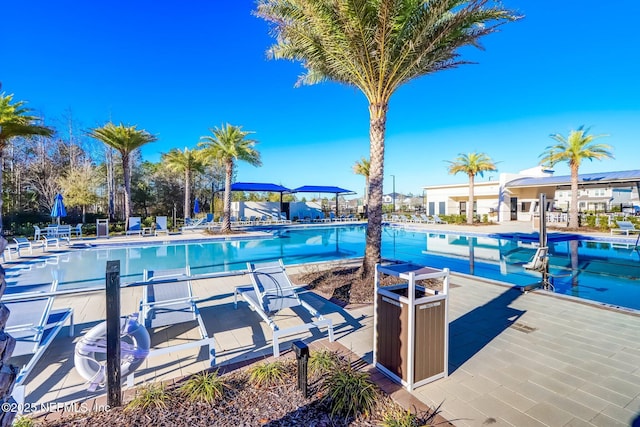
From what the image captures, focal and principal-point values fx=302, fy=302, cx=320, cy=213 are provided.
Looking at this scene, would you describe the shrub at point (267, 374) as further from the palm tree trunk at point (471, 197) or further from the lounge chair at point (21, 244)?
the palm tree trunk at point (471, 197)

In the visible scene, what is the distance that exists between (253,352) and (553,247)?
1464 centimetres

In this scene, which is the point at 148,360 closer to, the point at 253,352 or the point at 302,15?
the point at 253,352

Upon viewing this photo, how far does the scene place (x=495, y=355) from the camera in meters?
3.41

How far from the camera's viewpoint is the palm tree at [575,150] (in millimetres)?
16828

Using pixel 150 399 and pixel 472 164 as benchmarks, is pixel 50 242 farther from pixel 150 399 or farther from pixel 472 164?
pixel 472 164

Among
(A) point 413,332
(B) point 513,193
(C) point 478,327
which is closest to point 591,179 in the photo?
(B) point 513,193

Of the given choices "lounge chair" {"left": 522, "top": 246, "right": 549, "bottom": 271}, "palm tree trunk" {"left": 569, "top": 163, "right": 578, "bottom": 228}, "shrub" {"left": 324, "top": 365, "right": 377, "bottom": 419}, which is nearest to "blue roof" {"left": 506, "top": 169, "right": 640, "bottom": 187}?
"palm tree trunk" {"left": 569, "top": 163, "right": 578, "bottom": 228}

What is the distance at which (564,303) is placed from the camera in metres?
5.13

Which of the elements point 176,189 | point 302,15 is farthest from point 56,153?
point 302,15

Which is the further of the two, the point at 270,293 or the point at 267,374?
the point at 270,293

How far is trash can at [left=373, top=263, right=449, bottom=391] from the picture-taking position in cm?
274

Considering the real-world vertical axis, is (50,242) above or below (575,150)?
below

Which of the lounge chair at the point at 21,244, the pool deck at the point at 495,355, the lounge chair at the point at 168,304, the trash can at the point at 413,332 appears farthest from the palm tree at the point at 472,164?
the lounge chair at the point at 21,244

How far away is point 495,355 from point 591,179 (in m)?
23.6
